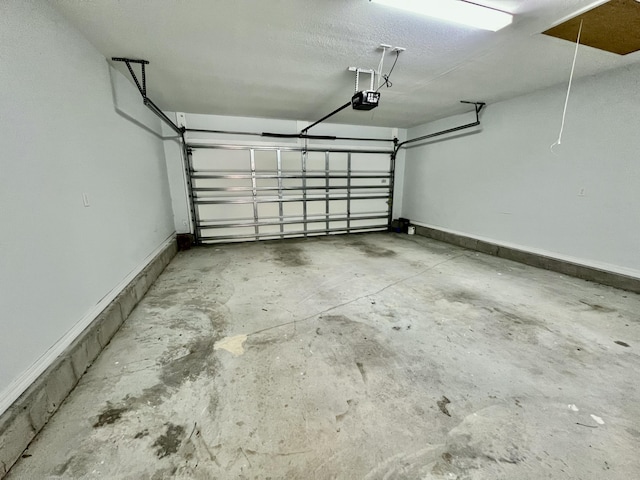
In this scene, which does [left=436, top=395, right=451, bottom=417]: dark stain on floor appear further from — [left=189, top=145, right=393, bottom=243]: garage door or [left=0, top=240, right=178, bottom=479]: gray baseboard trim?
[left=189, top=145, right=393, bottom=243]: garage door

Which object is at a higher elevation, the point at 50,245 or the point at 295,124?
the point at 295,124

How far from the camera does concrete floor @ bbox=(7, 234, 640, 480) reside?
3.88 feet

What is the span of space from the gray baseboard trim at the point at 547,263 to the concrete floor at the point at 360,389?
186 mm

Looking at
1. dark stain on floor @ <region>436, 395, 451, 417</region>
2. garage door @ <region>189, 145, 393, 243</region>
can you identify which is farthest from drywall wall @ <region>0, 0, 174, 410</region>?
garage door @ <region>189, 145, 393, 243</region>

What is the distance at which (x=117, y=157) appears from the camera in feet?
8.95

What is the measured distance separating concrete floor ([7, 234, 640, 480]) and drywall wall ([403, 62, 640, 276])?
742 mm

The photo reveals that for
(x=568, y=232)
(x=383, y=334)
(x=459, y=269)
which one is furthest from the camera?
(x=459, y=269)

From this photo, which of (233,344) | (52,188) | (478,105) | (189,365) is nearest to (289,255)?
(233,344)

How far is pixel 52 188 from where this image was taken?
1692mm

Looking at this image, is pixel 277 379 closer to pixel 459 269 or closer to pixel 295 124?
pixel 459 269

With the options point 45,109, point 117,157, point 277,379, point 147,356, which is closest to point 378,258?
point 277,379

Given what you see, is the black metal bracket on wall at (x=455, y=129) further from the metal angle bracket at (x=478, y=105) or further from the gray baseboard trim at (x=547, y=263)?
the gray baseboard trim at (x=547, y=263)

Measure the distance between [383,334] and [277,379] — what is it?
989 millimetres

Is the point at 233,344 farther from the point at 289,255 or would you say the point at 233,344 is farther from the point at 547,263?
the point at 547,263
